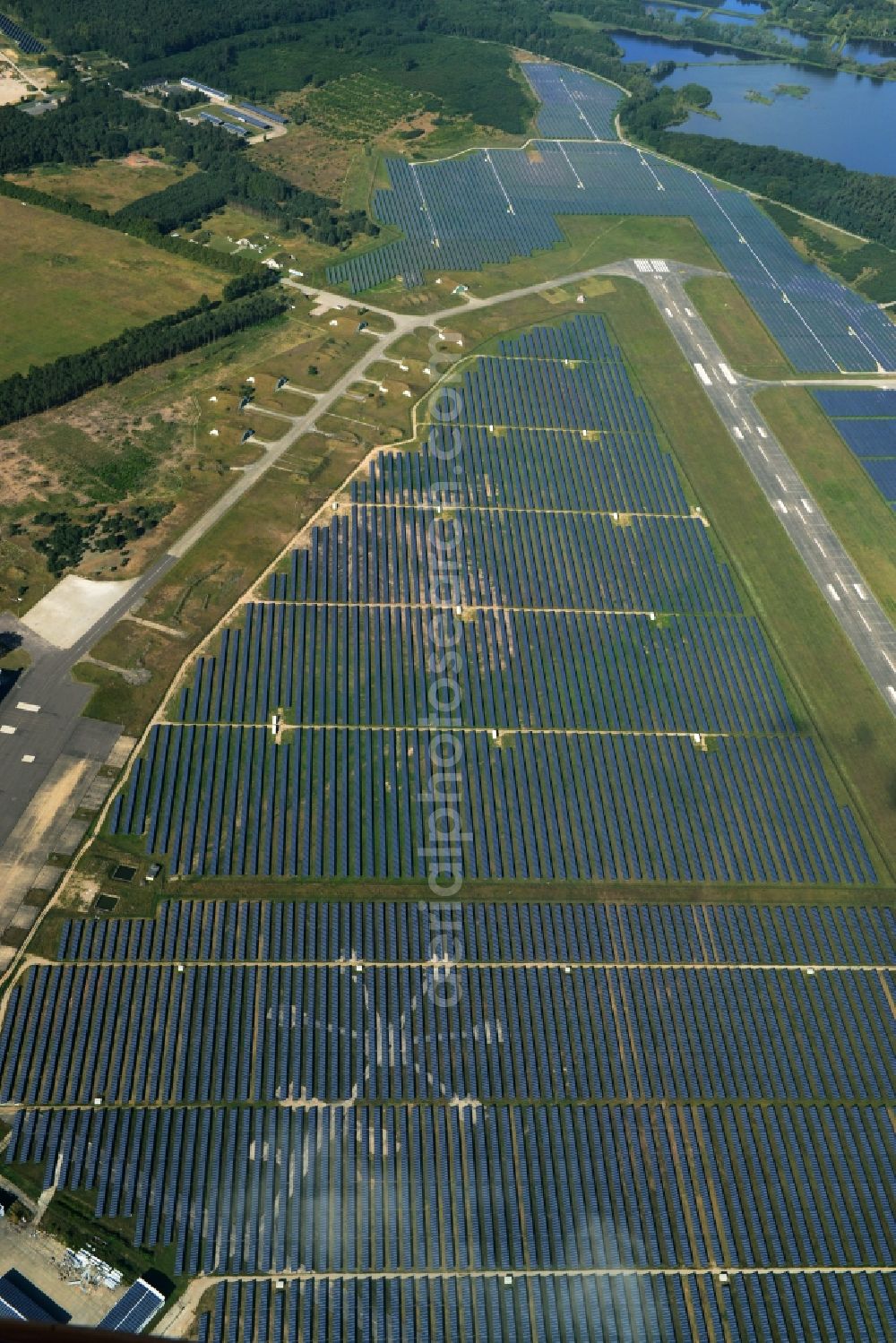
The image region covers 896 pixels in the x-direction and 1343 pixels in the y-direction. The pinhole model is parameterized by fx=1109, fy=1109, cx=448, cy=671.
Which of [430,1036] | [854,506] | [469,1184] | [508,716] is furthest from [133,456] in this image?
[469,1184]

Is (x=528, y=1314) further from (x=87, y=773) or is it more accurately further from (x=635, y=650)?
(x=635, y=650)

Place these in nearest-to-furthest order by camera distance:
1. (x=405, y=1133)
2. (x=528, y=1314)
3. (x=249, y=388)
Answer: (x=528, y=1314) → (x=405, y=1133) → (x=249, y=388)

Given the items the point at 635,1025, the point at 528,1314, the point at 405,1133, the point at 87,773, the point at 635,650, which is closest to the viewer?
the point at 528,1314

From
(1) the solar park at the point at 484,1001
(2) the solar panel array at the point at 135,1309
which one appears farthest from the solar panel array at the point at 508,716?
(2) the solar panel array at the point at 135,1309

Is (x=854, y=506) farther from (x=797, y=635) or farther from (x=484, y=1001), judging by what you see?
(x=484, y=1001)

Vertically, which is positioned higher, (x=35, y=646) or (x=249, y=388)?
(x=249, y=388)

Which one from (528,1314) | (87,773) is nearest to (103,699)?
(87,773)

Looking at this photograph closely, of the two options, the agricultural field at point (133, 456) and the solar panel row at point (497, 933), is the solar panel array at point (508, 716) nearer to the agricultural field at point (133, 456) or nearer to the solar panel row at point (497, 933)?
the solar panel row at point (497, 933)

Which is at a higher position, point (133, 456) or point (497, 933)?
point (133, 456)
